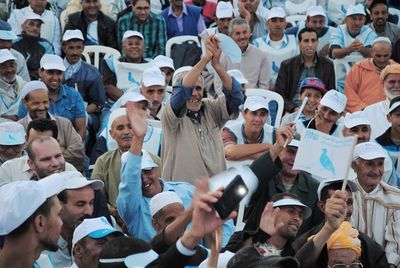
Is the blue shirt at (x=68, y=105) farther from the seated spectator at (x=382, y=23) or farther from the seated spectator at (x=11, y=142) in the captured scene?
the seated spectator at (x=382, y=23)

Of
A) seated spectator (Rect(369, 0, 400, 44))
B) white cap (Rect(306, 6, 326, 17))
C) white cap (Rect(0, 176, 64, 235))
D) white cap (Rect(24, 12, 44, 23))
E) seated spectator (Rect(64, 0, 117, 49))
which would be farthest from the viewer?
seated spectator (Rect(369, 0, 400, 44))

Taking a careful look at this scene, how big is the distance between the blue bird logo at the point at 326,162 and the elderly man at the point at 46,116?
3.35 meters

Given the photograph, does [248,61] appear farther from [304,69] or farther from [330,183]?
[330,183]

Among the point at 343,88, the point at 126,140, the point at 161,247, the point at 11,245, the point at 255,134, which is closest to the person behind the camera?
the point at 11,245

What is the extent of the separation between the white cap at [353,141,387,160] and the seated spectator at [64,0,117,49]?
5.38 metres

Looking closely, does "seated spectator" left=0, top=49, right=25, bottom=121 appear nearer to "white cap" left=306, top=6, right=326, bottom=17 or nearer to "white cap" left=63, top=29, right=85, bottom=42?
"white cap" left=63, top=29, right=85, bottom=42

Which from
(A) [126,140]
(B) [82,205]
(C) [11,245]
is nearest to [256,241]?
(B) [82,205]

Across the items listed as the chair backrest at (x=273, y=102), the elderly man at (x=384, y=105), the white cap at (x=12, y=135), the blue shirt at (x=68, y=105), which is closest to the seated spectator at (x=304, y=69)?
the chair backrest at (x=273, y=102)

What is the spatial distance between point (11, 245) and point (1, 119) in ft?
19.7

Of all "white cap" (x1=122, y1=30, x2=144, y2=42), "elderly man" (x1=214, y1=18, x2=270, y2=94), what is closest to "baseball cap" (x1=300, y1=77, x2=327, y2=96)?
"elderly man" (x1=214, y1=18, x2=270, y2=94)

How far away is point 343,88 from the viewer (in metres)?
13.5

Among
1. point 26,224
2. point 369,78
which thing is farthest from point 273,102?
point 26,224

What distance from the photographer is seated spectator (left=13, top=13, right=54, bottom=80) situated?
42.6 feet

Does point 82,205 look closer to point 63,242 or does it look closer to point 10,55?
point 63,242
